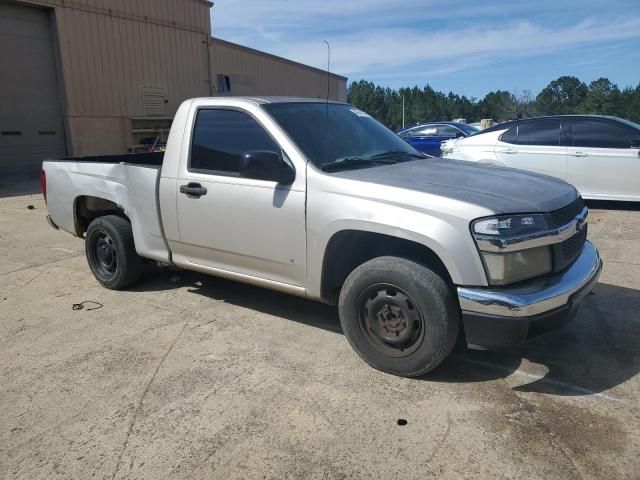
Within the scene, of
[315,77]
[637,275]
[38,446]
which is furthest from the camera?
[315,77]

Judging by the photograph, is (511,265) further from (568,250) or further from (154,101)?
(154,101)

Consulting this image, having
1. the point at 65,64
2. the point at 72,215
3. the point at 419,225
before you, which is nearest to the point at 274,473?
the point at 419,225

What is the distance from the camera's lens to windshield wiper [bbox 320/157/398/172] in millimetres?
3652

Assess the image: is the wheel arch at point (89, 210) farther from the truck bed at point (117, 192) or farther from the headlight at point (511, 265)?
the headlight at point (511, 265)

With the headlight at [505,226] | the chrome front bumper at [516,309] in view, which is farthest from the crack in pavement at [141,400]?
the headlight at [505,226]

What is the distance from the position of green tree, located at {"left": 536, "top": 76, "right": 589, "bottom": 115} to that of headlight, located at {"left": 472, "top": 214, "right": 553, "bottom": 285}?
216 ft

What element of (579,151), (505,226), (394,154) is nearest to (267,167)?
(394,154)

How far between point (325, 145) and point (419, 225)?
1.16 metres

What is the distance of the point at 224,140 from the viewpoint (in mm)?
4129

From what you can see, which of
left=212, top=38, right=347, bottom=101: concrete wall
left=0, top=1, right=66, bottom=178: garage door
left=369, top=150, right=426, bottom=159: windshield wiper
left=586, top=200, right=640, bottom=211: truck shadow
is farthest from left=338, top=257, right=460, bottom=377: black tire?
left=212, top=38, right=347, bottom=101: concrete wall

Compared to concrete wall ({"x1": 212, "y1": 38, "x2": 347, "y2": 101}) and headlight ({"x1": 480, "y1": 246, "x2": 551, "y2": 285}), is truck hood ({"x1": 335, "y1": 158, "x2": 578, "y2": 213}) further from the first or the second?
concrete wall ({"x1": 212, "y1": 38, "x2": 347, "y2": 101})

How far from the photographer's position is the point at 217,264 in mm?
4258

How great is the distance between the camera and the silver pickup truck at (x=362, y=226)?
295 centimetres

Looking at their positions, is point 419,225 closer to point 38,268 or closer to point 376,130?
point 376,130
